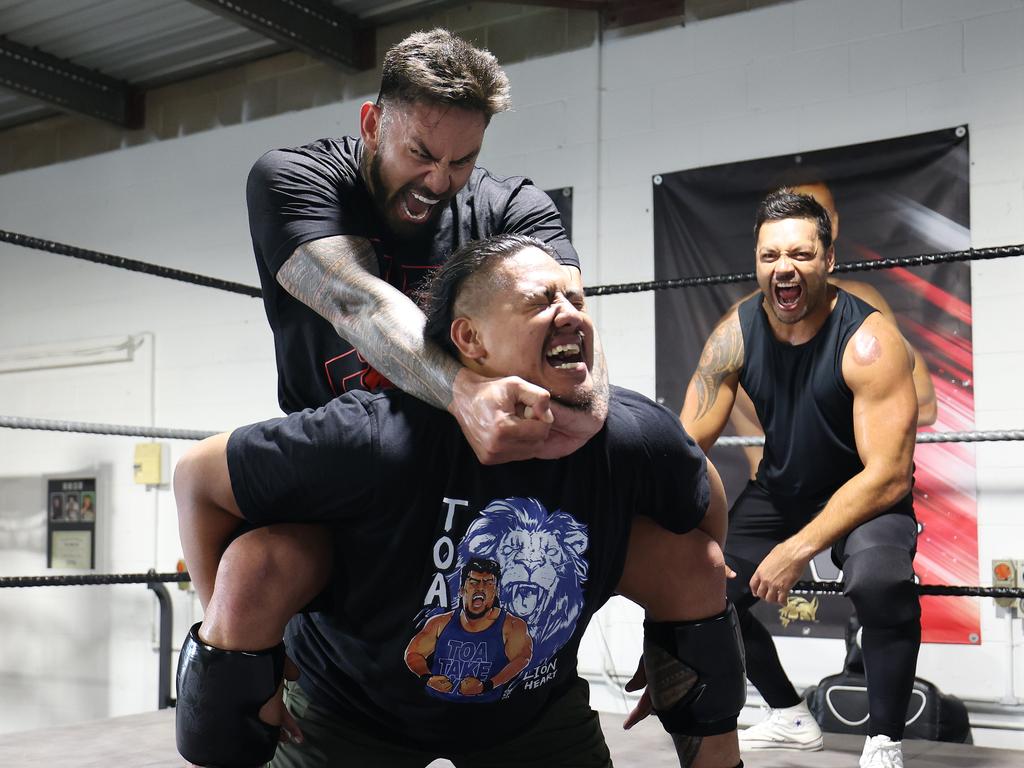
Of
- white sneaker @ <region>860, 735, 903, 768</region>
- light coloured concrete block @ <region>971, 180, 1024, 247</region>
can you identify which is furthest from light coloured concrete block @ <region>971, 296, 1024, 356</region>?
white sneaker @ <region>860, 735, 903, 768</region>

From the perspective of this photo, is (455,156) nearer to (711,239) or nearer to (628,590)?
(628,590)

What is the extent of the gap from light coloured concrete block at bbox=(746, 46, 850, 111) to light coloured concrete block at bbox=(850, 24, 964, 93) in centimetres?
5

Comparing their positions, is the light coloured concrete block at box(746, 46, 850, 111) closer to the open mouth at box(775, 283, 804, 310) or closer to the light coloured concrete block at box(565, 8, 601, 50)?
the light coloured concrete block at box(565, 8, 601, 50)

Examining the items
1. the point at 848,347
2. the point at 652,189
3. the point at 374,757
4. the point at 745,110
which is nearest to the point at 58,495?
the point at 652,189

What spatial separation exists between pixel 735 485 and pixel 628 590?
2.72 meters

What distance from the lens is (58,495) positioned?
5.71 meters

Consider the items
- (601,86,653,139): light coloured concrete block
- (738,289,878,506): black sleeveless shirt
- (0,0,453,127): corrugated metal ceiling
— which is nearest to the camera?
(738,289,878,506): black sleeveless shirt

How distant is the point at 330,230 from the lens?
1.60 metres

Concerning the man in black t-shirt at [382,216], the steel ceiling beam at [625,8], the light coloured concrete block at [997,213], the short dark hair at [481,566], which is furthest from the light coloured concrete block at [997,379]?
the short dark hair at [481,566]

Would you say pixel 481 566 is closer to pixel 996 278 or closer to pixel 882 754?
pixel 882 754

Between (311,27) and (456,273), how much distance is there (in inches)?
155

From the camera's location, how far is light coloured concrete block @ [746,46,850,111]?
12.9 feet

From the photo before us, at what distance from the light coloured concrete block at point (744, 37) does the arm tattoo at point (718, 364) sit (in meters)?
1.68

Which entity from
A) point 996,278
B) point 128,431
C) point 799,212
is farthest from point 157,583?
point 996,278
